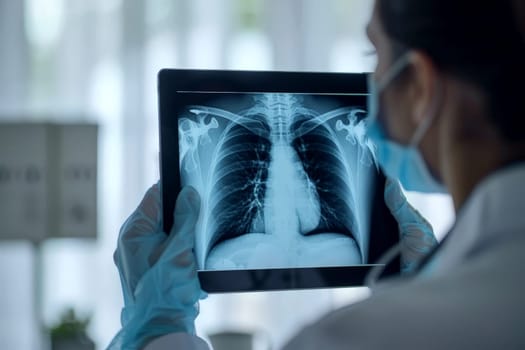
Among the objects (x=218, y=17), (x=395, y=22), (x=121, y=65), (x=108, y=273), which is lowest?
(x=108, y=273)

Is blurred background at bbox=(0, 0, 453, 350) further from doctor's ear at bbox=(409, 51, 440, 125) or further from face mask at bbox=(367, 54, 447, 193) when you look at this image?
doctor's ear at bbox=(409, 51, 440, 125)

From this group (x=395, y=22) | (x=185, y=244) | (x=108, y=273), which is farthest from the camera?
(x=108, y=273)

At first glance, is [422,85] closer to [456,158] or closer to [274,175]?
[456,158]

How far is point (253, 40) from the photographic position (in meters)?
2.07

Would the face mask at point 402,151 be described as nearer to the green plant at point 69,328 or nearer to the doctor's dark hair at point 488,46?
the doctor's dark hair at point 488,46

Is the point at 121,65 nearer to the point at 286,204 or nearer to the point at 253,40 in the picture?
the point at 253,40

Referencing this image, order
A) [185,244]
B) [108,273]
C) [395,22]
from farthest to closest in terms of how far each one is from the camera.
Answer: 1. [108,273]
2. [185,244]
3. [395,22]

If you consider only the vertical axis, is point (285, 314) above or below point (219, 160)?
below

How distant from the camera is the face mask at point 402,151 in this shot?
67 centimetres

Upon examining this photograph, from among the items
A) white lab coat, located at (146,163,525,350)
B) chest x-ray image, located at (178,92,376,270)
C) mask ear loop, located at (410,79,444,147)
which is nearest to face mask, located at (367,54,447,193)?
mask ear loop, located at (410,79,444,147)

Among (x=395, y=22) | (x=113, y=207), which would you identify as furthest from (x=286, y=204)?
(x=113, y=207)

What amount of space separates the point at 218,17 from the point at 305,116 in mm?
1079

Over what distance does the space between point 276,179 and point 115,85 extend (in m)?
1.09

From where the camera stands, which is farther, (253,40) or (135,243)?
(253,40)
